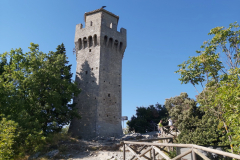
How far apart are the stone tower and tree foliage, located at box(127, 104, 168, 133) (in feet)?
17.1

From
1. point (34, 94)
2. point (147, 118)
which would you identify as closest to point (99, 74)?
point (34, 94)

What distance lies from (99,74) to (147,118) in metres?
10.1

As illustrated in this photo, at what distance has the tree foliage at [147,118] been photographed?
2708 centimetres

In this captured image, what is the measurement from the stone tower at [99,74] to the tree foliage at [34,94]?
276 centimetres

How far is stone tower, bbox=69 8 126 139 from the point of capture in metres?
21.8

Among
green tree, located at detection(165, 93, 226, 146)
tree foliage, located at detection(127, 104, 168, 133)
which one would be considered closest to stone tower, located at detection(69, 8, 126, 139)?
tree foliage, located at detection(127, 104, 168, 133)

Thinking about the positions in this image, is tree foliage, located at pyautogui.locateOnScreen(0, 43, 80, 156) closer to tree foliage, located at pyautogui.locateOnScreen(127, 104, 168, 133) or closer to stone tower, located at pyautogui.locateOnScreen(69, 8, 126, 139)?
stone tower, located at pyautogui.locateOnScreen(69, 8, 126, 139)

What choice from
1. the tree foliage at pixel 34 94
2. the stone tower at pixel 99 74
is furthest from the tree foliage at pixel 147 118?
the tree foliage at pixel 34 94

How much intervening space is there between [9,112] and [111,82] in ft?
39.8

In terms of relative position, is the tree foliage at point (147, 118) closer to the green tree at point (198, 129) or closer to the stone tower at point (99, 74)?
the stone tower at point (99, 74)

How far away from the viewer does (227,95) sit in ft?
23.6

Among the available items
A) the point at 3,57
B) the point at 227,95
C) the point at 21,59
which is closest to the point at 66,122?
the point at 21,59

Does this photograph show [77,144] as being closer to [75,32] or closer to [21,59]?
[21,59]

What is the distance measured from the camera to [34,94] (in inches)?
673
